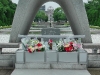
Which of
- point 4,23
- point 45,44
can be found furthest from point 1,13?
point 45,44

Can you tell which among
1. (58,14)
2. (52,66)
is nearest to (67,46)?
(52,66)

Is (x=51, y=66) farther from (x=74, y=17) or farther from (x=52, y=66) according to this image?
(x=74, y=17)

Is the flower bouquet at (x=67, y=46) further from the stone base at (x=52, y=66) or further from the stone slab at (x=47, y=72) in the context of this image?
the stone slab at (x=47, y=72)

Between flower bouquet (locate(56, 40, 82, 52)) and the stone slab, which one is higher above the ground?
flower bouquet (locate(56, 40, 82, 52))

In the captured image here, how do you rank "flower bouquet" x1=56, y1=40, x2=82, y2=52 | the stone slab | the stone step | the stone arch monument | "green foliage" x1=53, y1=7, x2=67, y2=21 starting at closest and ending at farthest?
the stone slab, the stone step, "flower bouquet" x1=56, y1=40, x2=82, y2=52, the stone arch monument, "green foliage" x1=53, y1=7, x2=67, y2=21

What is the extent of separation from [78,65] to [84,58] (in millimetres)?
304

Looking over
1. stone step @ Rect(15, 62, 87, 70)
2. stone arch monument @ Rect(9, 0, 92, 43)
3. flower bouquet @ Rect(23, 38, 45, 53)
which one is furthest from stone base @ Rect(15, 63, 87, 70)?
stone arch monument @ Rect(9, 0, 92, 43)

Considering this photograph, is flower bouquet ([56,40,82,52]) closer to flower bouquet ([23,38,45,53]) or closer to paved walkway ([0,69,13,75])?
flower bouquet ([23,38,45,53])

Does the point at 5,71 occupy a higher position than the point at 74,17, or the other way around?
the point at 74,17

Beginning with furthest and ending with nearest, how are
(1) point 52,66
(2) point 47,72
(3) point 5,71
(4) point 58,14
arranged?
(4) point 58,14, (3) point 5,71, (1) point 52,66, (2) point 47,72

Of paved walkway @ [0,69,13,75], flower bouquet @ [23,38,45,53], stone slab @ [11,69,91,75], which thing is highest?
flower bouquet @ [23,38,45,53]

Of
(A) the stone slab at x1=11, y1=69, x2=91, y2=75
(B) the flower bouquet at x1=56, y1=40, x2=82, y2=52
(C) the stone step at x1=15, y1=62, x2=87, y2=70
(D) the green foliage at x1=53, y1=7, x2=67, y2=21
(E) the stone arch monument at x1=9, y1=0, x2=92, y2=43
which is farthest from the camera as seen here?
(D) the green foliage at x1=53, y1=7, x2=67, y2=21

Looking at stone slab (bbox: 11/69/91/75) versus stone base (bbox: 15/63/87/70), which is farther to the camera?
stone base (bbox: 15/63/87/70)

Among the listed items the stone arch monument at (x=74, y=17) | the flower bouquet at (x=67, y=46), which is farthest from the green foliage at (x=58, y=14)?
the flower bouquet at (x=67, y=46)
